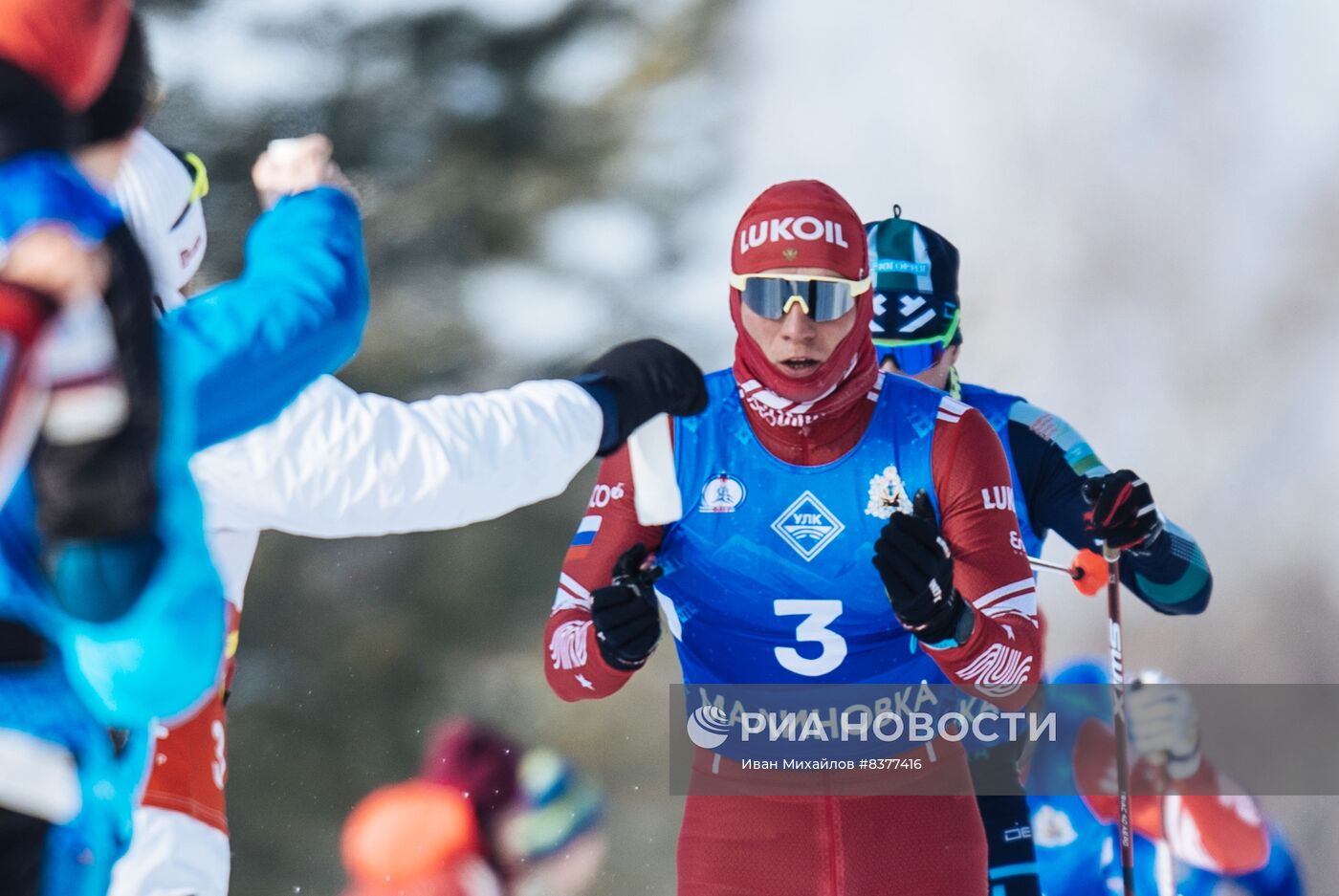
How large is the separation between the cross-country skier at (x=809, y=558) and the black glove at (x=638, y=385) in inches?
27.2

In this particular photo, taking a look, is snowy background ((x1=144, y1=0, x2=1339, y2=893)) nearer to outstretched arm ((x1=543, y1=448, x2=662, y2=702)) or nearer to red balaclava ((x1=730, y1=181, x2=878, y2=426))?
red balaclava ((x1=730, y1=181, x2=878, y2=426))

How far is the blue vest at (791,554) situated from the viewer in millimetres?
3059

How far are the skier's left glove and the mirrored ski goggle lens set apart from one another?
2700mm

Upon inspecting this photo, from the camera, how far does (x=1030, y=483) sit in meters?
3.96

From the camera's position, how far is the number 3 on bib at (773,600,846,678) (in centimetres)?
306

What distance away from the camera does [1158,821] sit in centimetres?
534

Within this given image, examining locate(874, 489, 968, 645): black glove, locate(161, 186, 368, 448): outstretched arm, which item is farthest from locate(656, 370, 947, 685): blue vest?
locate(161, 186, 368, 448): outstretched arm

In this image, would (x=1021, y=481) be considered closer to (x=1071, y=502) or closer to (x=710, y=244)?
(x=1071, y=502)

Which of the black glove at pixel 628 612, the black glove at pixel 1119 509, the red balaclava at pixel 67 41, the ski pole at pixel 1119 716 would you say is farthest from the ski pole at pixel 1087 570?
the red balaclava at pixel 67 41

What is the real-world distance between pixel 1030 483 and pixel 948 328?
47cm

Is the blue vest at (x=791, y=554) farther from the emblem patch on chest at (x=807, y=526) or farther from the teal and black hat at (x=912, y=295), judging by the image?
the teal and black hat at (x=912, y=295)

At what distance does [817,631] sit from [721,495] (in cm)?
32

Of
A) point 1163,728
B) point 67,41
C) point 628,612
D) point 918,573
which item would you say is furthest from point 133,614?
point 1163,728

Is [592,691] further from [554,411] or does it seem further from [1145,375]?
[1145,375]
